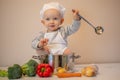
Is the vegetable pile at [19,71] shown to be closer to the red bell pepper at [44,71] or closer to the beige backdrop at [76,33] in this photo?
the red bell pepper at [44,71]

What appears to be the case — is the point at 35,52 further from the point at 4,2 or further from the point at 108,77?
the point at 108,77

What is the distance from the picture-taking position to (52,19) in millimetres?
1038

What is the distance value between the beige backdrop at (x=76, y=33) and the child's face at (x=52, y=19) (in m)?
0.20

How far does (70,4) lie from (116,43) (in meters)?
0.36

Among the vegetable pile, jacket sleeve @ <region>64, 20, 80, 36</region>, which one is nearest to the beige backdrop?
jacket sleeve @ <region>64, 20, 80, 36</region>

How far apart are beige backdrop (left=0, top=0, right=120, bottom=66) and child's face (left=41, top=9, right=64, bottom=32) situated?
199 millimetres

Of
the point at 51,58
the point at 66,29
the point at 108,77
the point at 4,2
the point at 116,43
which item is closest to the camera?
the point at 108,77

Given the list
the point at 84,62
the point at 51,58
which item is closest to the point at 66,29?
the point at 51,58

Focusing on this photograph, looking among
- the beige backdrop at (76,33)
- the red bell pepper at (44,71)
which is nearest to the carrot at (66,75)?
the red bell pepper at (44,71)

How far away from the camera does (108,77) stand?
0.86m

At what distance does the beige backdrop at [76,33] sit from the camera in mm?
1216

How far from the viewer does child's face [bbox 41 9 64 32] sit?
1.03 metres

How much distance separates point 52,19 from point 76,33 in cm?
27

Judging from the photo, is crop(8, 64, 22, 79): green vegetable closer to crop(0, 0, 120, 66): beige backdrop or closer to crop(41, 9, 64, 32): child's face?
crop(41, 9, 64, 32): child's face
